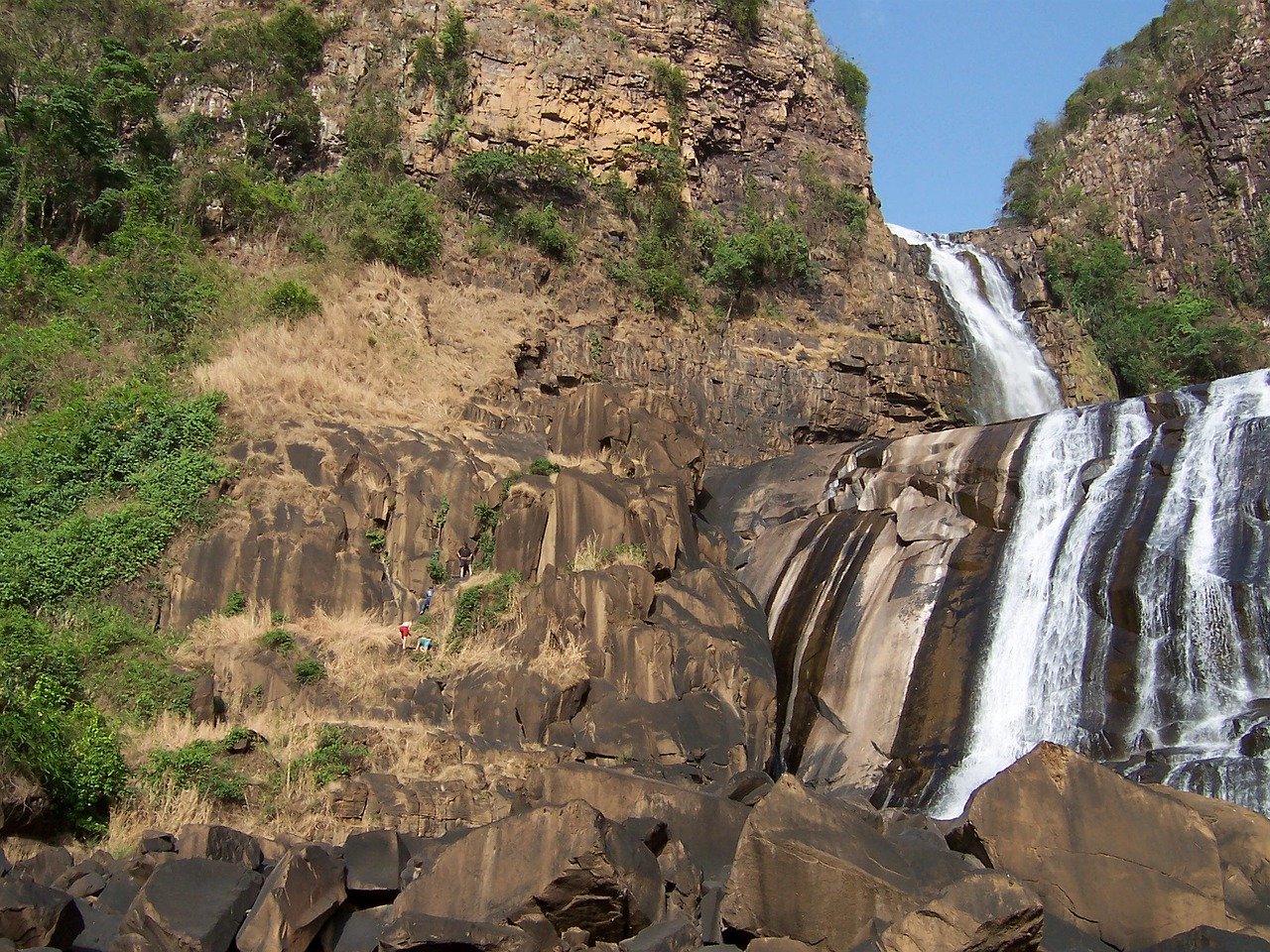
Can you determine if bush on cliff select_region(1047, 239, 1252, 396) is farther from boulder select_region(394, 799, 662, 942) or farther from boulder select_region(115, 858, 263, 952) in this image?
boulder select_region(115, 858, 263, 952)

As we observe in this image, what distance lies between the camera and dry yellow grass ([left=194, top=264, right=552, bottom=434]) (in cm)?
2388

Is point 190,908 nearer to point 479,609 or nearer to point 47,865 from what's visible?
point 47,865

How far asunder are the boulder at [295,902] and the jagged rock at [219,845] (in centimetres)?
154

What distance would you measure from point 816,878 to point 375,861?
5.19 m

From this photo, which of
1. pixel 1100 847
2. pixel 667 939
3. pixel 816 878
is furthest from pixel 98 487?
pixel 1100 847

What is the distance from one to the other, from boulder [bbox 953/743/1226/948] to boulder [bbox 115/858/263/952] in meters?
7.97

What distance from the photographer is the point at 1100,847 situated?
11758 mm

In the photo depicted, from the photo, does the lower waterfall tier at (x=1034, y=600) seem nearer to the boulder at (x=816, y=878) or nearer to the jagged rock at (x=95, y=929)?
the boulder at (x=816, y=878)

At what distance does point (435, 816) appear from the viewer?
1608 centimetres

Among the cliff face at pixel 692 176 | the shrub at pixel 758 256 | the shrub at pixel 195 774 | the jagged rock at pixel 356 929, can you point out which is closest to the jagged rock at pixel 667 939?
the jagged rock at pixel 356 929

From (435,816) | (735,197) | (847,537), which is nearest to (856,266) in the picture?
(735,197)

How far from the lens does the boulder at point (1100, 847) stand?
11305 millimetres

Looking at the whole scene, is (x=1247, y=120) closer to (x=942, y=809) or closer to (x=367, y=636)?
(x=942, y=809)

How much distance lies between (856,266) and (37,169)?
2438 centimetres
